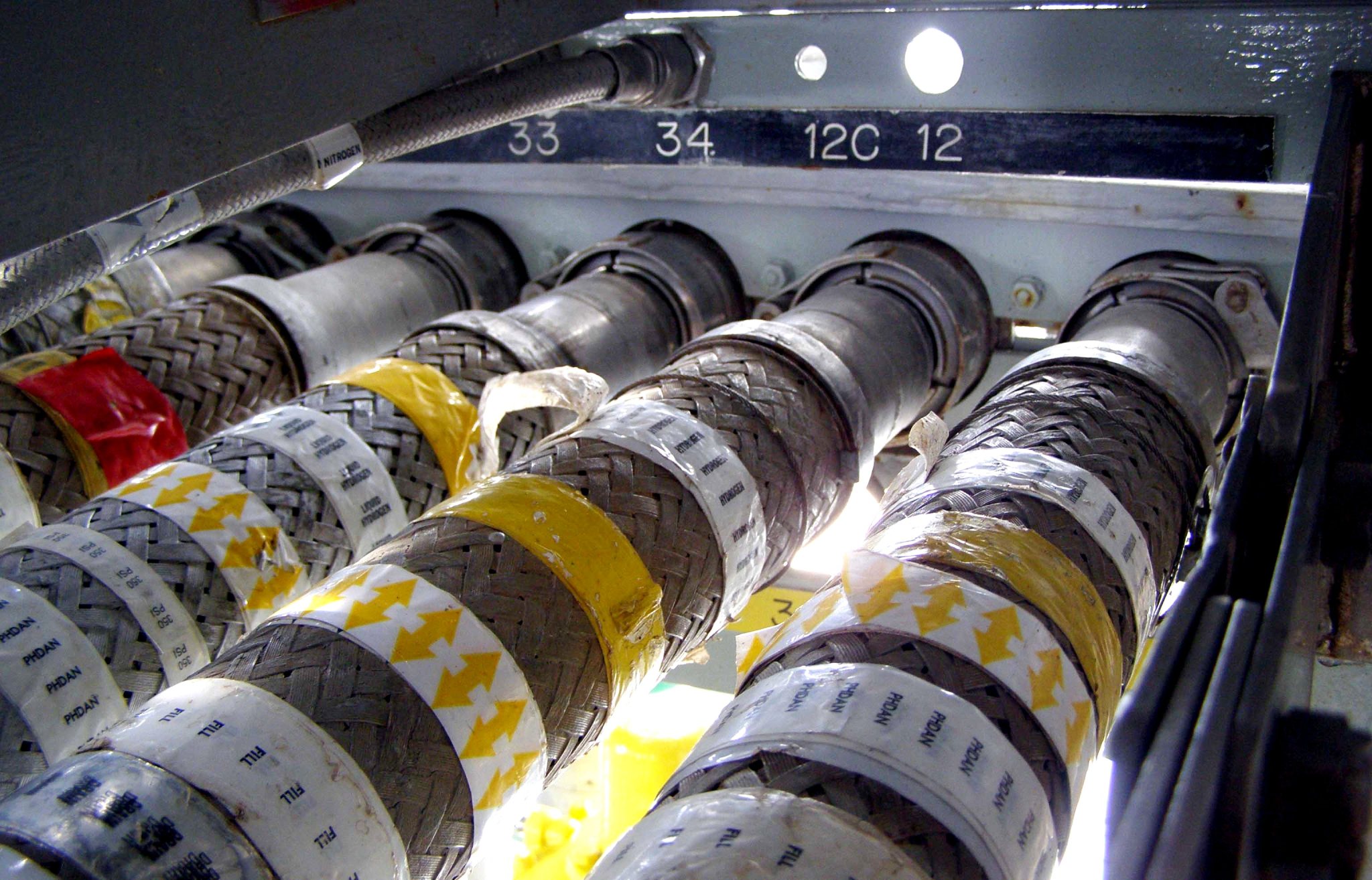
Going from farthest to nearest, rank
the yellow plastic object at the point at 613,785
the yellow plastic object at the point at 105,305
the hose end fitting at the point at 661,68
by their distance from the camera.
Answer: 1. the yellow plastic object at the point at 613,785
2. the yellow plastic object at the point at 105,305
3. the hose end fitting at the point at 661,68

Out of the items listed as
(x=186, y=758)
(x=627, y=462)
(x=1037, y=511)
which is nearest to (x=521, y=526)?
(x=627, y=462)

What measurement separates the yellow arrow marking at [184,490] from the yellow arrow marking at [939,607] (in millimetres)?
692

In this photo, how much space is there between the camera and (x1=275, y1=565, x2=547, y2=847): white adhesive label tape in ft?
2.78

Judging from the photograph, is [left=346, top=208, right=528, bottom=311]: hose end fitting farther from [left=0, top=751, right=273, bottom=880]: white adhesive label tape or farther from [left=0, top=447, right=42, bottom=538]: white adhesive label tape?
[left=0, top=751, right=273, bottom=880]: white adhesive label tape

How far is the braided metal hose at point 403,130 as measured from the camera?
921 mm

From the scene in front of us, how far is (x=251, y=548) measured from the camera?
110 cm

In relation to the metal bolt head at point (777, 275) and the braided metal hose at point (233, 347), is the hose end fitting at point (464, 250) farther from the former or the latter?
the metal bolt head at point (777, 275)

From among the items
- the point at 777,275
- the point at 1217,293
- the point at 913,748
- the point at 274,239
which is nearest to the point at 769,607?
the point at 777,275

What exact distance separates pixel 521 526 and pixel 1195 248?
95 centimetres

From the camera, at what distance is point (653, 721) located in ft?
7.22

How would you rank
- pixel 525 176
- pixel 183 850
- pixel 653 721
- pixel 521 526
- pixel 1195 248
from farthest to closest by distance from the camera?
1. pixel 653 721
2. pixel 525 176
3. pixel 1195 248
4. pixel 521 526
5. pixel 183 850

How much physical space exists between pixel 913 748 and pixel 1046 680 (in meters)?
0.15

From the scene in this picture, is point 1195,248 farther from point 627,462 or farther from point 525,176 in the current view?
point 525,176

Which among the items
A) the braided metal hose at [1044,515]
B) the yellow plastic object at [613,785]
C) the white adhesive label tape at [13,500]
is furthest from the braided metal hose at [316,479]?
the yellow plastic object at [613,785]
